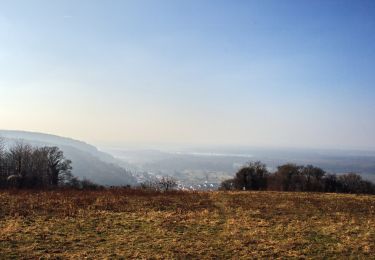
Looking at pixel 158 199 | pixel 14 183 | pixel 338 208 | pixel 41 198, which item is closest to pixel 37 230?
pixel 41 198

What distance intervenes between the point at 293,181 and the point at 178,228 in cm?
6443

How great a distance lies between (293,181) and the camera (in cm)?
8019

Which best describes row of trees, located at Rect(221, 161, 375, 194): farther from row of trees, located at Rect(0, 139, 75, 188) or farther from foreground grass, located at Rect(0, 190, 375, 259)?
foreground grass, located at Rect(0, 190, 375, 259)

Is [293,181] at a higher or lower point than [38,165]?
lower

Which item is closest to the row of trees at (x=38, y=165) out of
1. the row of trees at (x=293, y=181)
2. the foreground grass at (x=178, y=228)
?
the row of trees at (x=293, y=181)

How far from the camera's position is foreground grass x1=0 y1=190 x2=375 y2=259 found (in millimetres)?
15664

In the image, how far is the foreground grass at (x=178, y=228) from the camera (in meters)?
15.7

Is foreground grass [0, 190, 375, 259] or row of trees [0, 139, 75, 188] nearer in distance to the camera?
foreground grass [0, 190, 375, 259]

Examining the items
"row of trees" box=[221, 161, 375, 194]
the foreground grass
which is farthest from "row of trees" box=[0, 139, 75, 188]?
the foreground grass

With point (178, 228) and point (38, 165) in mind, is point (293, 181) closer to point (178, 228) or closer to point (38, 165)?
point (38, 165)

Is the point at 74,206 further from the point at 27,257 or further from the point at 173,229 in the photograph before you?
the point at 27,257

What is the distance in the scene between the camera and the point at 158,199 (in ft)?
105

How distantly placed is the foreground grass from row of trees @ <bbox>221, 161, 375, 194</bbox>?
1659 inches

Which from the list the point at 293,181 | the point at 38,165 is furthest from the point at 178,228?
the point at 38,165
